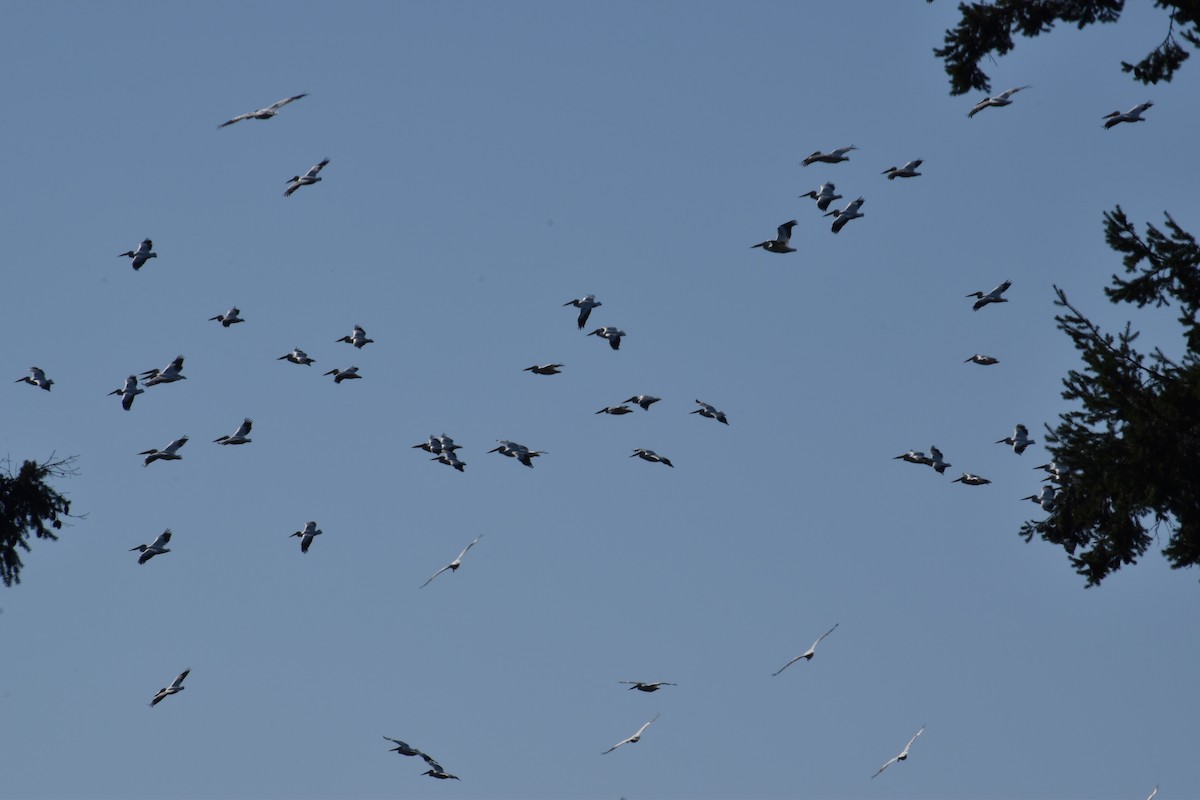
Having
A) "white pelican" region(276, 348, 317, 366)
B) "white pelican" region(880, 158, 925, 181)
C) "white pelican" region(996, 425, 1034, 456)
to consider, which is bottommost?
"white pelican" region(996, 425, 1034, 456)

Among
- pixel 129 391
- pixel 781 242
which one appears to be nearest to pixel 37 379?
pixel 129 391

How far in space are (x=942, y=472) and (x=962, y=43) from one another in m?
14.1

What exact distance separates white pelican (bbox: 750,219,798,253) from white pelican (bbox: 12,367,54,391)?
54.5 ft

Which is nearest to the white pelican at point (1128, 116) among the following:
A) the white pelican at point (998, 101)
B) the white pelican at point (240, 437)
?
the white pelican at point (998, 101)

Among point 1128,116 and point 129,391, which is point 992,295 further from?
point 129,391

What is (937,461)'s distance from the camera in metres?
49.9

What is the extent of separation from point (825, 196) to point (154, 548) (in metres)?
17.1

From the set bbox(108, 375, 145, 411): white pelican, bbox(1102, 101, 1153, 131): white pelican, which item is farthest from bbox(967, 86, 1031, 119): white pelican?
bbox(108, 375, 145, 411): white pelican

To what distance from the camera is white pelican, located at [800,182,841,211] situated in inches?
1928

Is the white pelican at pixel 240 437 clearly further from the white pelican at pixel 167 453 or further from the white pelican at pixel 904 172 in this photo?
the white pelican at pixel 904 172

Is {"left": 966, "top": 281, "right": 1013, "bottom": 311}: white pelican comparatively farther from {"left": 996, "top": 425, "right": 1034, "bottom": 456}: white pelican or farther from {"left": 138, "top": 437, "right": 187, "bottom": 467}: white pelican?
{"left": 138, "top": 437, "right": 187, "bottom": 467}: white pelican

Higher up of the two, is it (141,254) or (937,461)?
(141,254)

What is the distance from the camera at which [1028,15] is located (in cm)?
3778

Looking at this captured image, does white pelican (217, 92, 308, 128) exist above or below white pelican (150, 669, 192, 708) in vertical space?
above
